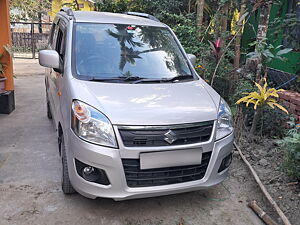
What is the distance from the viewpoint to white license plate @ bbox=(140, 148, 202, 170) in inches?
100

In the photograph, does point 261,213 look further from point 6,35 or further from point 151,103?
point 6,35

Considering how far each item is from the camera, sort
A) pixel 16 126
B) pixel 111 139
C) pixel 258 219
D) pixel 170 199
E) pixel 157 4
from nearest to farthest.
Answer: pixel 111 139 → pixel 258 219 → pixel 170 199 → pixel 16 126 → pixel 157 4

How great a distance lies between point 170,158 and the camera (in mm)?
2613

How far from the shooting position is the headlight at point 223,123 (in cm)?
288

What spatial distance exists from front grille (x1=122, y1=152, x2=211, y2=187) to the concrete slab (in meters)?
0.46

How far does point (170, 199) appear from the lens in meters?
3.24

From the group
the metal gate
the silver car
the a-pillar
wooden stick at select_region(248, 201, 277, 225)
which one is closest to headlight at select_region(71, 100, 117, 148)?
the silver car

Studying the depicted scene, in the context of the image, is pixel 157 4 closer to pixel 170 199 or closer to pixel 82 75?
pixel 82 75

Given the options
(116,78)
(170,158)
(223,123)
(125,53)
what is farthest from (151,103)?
(125,53)

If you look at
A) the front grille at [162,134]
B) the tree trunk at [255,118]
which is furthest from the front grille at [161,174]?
the tree trunk at [255,118]

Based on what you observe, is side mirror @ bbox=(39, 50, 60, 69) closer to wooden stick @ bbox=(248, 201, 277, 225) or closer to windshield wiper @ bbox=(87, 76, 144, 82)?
windshield wiper @ bbox=(87, 76, 144, 82)

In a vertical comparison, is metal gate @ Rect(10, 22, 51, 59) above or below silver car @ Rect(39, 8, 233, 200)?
below

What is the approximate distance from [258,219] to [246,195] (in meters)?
0.45

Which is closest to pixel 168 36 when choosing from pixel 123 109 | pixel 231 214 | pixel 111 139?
pixel 123 109
